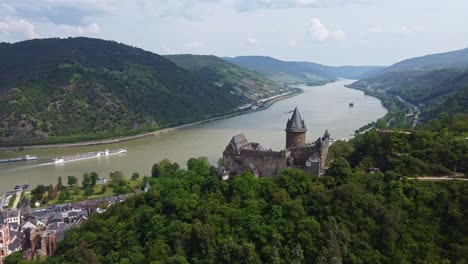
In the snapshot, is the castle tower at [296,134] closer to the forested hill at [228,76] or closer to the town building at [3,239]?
the town building at [3,239]

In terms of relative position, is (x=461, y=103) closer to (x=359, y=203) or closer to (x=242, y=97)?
(x=359, y=203)

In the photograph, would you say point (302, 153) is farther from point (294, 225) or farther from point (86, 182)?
point (86, 182)

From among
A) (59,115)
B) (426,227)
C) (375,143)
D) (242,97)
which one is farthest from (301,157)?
(242,97)

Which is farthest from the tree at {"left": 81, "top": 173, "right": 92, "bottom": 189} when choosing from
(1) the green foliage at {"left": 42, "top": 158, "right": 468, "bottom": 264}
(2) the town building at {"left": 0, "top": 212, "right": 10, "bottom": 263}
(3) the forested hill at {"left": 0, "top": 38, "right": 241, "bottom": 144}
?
(3) the forested hill at {"left": 0, "top": 38, "right": 241, "bottom": 144}

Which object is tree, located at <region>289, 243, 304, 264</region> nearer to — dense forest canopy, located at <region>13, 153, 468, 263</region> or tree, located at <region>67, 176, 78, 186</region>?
dense forest canopy, located at <region>13, 153, 468, 263</region>

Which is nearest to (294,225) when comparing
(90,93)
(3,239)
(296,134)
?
(296,134)
